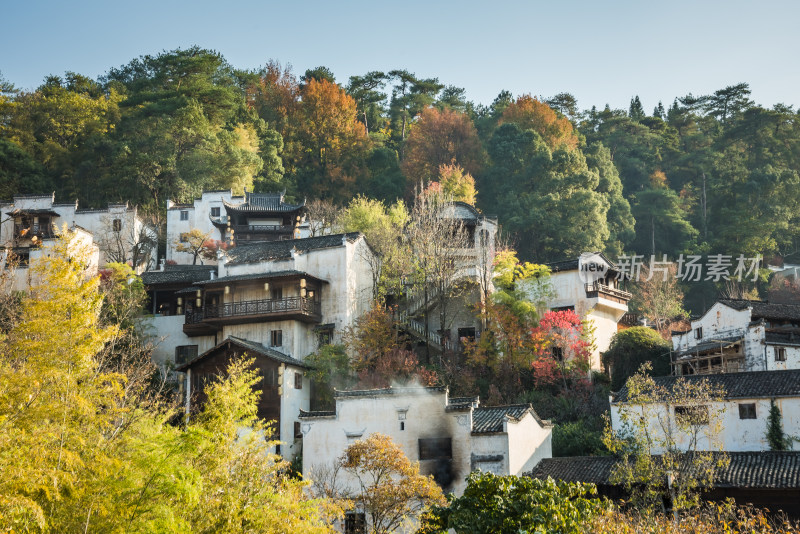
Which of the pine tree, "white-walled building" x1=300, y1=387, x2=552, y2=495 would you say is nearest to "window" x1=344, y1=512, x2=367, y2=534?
"white-walled building" x1=300, y1=387, x2=552, y2=495

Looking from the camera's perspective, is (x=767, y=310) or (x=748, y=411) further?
(x=767, y=310)

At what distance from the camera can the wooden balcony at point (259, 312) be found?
109 ft

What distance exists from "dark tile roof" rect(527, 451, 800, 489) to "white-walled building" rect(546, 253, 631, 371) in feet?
32.1

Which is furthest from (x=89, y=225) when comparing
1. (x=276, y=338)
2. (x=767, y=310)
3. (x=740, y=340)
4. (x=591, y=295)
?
(x=767, y=310)

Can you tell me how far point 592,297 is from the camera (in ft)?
111

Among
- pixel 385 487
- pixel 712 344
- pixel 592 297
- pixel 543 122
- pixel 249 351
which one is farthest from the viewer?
pixel 543 122

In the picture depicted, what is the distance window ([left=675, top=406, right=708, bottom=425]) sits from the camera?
852 inches

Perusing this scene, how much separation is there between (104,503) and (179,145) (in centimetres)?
3884

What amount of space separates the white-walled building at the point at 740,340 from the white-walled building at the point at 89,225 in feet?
89.6

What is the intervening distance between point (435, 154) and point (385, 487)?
112 feet

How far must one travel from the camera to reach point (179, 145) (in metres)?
49.7

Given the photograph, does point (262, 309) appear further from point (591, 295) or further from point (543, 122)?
point (543, 122)

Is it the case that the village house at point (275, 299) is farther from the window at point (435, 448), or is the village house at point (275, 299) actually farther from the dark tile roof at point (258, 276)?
the window at point (435, 448)

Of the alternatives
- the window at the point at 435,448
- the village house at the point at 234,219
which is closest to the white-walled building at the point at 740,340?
the window at the point at 435,448
